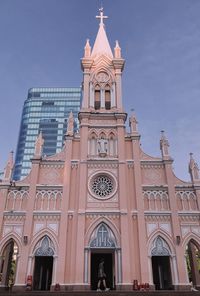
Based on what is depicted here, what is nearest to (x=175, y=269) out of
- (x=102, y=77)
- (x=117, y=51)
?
(x=102, y=77)

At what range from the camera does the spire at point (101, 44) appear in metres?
32.3

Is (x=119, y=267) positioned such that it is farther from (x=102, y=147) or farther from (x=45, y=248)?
(x=102, y=147)

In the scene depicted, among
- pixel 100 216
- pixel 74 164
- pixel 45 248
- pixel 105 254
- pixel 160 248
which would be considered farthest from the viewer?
pixel 74 164

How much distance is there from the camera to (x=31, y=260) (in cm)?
2108

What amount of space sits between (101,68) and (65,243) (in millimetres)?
19095

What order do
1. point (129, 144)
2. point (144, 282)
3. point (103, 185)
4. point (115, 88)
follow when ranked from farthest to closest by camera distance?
1. point (115, 88)
2. point (129, 144)
3. point (103, 185)
4. point (144, 282)

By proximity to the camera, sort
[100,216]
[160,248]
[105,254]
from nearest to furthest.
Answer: [160,248] < [100,216] < [105,254]

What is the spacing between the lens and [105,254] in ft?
78.2

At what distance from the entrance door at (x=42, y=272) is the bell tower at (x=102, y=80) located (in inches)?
574

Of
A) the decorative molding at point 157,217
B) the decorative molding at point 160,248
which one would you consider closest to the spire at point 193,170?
the decorative molding at point 157,217

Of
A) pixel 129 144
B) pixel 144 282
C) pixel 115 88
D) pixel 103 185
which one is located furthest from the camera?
pixel 115 88

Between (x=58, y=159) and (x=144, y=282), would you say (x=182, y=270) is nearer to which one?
(x=144, y=282)

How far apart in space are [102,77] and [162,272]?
67.3 feet

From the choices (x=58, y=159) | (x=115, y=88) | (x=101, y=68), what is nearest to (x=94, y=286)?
(x=58, y=159)
